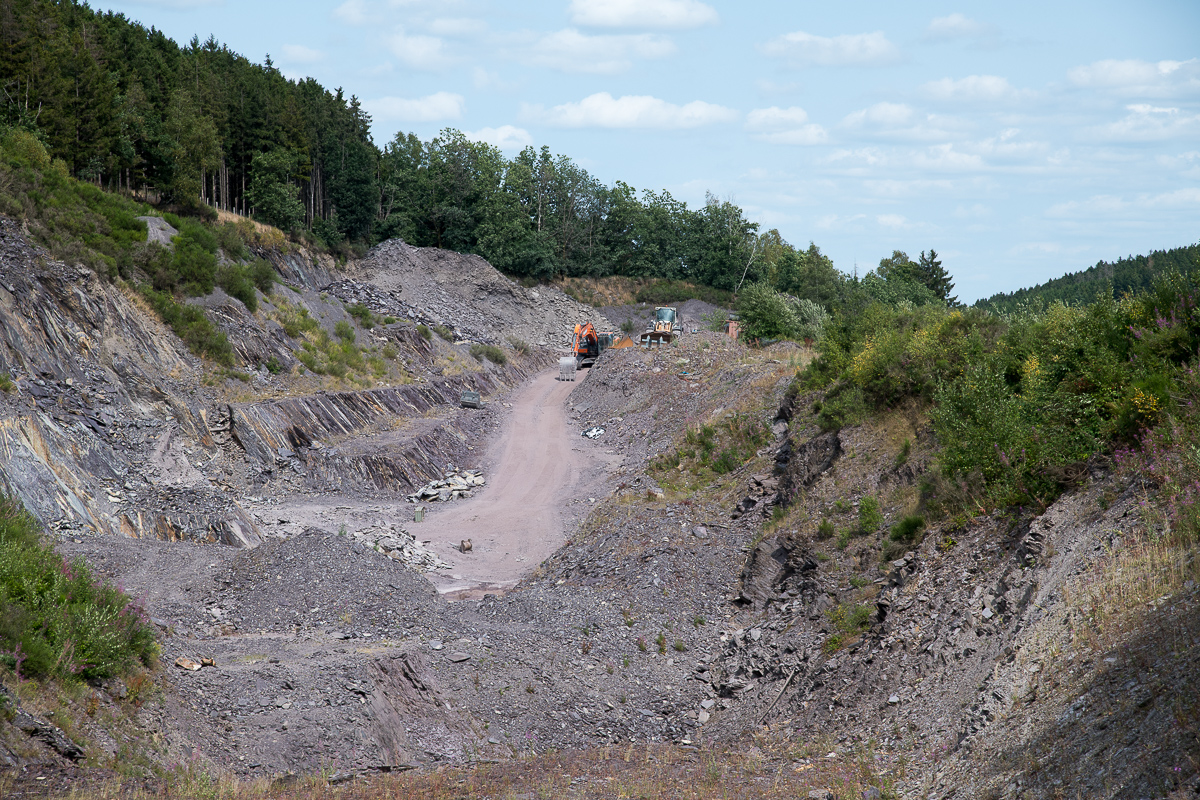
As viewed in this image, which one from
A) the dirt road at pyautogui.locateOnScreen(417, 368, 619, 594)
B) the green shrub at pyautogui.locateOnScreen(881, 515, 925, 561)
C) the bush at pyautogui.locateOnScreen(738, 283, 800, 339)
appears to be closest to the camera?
the green shrub at pyautogui.locateOnScreen(881, 515, 925, 561)

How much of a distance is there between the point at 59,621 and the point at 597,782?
268 inches

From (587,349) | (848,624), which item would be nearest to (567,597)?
(848,624)

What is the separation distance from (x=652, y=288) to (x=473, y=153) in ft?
69.2

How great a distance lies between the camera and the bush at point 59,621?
898 centimetres

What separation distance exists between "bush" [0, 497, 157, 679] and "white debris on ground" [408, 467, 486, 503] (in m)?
15.8

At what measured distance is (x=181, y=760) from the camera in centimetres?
916

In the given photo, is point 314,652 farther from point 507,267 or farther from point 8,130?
point 507,267

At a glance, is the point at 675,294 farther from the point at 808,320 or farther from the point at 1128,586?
the point at 1128,586

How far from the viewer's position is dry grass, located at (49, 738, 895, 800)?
852 cm

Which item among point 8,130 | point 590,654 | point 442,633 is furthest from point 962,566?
point 8,130

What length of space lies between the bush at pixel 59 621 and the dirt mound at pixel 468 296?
42523 millimetres

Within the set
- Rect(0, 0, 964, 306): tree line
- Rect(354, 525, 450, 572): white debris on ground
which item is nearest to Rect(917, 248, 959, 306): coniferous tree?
Rect(0, 0, 964, 306): tree line

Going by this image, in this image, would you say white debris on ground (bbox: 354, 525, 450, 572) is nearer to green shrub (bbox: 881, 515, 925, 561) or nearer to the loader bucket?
green shrub (bbox: 881, 515, 925, 561)

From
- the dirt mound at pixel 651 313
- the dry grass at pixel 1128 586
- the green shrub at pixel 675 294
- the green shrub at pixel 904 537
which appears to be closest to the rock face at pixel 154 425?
the green shrub at pixel 904 537
